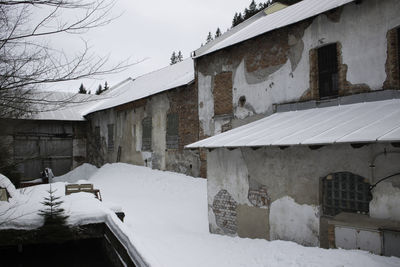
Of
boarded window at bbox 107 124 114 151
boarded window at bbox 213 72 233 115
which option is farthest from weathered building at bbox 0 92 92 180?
boarded window at bbox 213 72 233 115

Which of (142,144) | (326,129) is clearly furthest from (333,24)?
(142,144)

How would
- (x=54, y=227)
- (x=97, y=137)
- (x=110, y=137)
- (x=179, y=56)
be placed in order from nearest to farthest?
(x=54, y=227) → (x=110, y=137) → (x=97, y=137) → (x=179, y=56)

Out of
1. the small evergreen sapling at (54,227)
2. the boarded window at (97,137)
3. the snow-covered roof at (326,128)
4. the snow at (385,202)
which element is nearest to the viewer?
the snow-covered roof at (326,128)

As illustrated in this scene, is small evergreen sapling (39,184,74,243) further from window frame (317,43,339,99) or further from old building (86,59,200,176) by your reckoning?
window frame (317,43,339,99)

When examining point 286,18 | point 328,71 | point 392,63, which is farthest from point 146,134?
point 392,63

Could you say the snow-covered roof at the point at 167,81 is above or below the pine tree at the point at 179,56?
below

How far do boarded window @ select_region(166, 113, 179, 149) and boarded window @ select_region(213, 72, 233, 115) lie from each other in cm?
304

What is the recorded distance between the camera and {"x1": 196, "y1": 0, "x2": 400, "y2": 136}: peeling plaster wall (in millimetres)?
7508

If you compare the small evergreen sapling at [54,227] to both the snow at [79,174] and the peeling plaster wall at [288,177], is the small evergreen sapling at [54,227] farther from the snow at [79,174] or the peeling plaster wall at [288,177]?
the snow at [79,174]

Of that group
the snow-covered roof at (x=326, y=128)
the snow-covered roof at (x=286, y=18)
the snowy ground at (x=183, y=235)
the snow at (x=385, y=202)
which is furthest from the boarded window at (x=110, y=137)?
the snow at (x=385, y=202)

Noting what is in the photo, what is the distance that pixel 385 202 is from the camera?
5.64m

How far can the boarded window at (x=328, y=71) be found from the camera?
8447 millimetres

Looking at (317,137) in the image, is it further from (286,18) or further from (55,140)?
(55,140)

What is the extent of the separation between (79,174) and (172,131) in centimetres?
957
